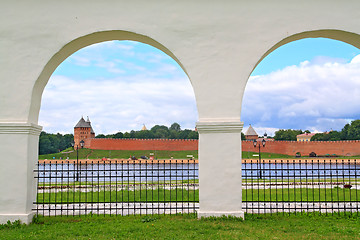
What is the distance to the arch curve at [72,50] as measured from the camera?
5.43 metres

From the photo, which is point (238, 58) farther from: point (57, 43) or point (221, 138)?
point (57, 43)

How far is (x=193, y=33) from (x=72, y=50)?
2253mm

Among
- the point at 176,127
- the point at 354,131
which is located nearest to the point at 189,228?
the point at 354,131

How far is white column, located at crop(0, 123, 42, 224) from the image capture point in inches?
207

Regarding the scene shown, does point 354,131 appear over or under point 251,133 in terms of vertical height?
over

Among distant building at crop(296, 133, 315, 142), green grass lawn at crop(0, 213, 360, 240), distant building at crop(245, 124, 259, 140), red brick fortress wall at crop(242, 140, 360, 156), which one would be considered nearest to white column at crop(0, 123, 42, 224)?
green grass lawn at crop(0, 213, 360, 240)

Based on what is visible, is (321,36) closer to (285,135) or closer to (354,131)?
(354,131)

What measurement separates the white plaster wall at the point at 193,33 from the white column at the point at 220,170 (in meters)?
0.24

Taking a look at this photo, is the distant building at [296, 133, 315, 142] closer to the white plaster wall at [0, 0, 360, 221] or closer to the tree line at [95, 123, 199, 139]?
the tree line at [95, 123, 199, 139]

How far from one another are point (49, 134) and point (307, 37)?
6196 centimetres

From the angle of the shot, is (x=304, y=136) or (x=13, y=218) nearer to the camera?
(x=13, y=218)

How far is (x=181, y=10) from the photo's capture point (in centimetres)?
541

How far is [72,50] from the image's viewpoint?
5.78 meters

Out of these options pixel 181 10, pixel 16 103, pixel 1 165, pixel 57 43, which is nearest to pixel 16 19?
pixel 57 43
